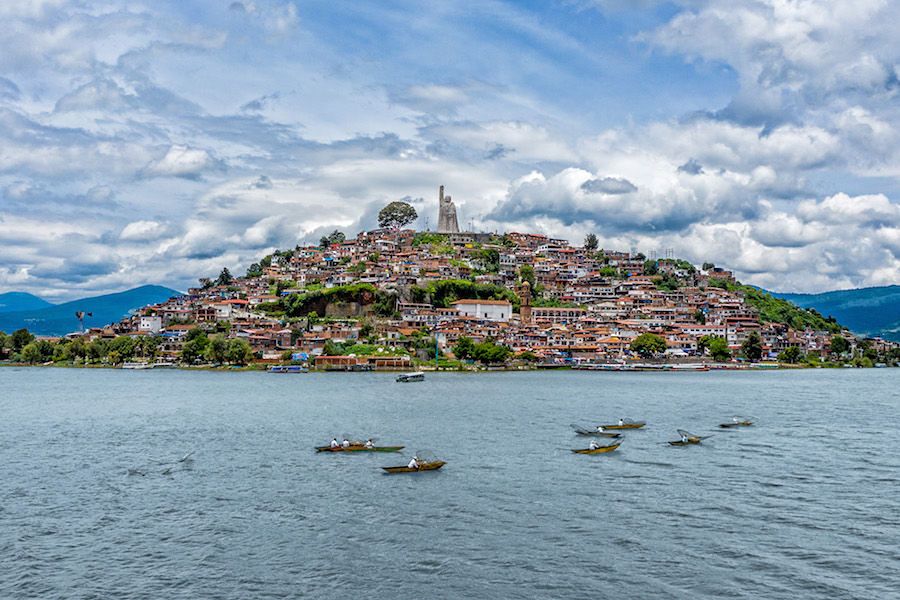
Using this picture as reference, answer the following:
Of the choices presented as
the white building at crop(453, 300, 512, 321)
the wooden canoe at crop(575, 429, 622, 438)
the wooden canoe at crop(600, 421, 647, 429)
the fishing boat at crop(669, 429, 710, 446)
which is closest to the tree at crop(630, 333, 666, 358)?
the white building at crop(453, 300, 512, 321)

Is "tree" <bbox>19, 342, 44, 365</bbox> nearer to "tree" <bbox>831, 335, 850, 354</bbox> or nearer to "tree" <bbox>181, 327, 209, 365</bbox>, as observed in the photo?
"tree" <bbox>181, 327, 209, 365</bbox>

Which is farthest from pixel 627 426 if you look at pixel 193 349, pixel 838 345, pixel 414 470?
pixel 838 345

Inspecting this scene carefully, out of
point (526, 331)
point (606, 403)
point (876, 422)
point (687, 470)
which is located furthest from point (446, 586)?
point (526, 331)

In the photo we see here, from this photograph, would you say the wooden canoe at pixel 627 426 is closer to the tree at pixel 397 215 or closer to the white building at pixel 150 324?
the white building at pixel 150 324

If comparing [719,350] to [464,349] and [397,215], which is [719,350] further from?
[397,215]

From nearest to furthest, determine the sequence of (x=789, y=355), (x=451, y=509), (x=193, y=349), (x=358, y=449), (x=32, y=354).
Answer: (x=451, y=509)
(x=358, y=449)
(x=193, y=349)
(x=789, y=355)
(x=32, y=354)

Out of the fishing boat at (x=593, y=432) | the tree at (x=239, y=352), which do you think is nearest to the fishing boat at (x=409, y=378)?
the tree at (x=239, y=352)

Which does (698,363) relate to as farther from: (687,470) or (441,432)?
(687,470)
